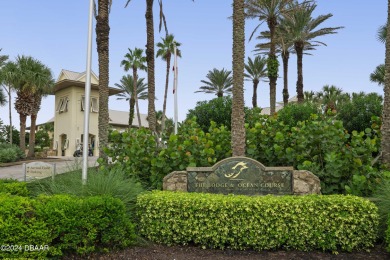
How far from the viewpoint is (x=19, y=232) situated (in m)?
5.15

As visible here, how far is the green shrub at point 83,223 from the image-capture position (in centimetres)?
531

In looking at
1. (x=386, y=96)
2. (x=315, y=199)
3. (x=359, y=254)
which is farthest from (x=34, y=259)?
(x=386, y=96)

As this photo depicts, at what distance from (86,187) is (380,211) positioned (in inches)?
213

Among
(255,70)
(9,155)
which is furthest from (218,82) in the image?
(9,155)

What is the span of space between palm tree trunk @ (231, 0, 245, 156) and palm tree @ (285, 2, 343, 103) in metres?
19.4

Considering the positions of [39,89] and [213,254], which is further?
[39,89]

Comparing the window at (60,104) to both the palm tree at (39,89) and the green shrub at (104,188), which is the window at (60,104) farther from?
the green shrub at (104,188)

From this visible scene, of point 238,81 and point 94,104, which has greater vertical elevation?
point 94,104

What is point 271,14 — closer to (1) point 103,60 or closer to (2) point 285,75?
(2) point 285,75

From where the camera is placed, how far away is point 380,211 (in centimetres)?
636

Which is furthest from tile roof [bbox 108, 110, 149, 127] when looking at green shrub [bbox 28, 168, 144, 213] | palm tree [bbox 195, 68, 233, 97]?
green shrub [bbox 28, 168, 144, 213]

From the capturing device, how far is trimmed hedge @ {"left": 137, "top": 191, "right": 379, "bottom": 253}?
592 centimetres

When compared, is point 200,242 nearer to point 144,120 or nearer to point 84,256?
point 84,256

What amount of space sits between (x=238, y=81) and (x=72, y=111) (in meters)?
26.6
